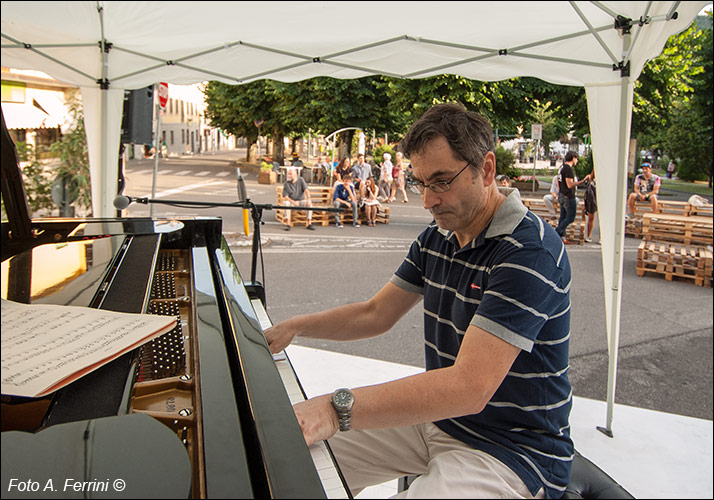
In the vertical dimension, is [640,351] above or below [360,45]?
below

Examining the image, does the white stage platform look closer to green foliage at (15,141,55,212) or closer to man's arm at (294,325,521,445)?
man's arm at (294,325,521,445)

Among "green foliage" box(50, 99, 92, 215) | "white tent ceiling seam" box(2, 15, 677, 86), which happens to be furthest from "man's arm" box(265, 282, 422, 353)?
"green foliage" box(50, 99, 92, 215)

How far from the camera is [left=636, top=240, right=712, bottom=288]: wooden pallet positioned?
25.2 feet

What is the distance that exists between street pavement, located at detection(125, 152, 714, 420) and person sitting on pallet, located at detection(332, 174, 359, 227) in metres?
0.38

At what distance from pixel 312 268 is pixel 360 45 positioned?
422 centimetres

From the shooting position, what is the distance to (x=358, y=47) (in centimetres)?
429

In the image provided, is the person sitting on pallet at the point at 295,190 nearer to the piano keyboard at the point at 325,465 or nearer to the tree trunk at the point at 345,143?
the tree trunk at the point at 345,143

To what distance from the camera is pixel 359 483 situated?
6.44 ft

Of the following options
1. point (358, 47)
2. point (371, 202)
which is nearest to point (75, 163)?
point (371, 202)

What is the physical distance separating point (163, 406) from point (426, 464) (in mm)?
976

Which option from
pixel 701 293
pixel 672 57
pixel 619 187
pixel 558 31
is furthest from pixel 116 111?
pixel 672 57

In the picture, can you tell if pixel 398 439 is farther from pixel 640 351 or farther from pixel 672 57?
pixel 672 57

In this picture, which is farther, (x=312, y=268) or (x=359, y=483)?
(x=312, y=268)

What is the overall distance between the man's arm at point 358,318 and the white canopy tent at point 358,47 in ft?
6.24
